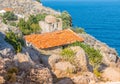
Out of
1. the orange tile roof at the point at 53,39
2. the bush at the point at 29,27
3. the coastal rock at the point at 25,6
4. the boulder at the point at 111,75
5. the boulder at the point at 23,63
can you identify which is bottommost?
the coastal rock at the point at 25,6

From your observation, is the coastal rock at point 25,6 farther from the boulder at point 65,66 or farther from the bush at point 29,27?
the boulder at point 65,66

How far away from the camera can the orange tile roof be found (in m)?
53.0

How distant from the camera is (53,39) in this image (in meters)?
55.7

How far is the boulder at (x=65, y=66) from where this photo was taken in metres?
32.6

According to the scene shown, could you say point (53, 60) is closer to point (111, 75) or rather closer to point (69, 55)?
point (69, 55)

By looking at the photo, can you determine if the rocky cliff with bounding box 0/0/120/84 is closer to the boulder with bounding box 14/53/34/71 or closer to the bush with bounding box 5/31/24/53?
the boulder with bounding box 14/53/34/71

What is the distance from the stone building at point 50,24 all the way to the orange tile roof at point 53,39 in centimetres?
2170

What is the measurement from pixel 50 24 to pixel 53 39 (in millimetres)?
30944

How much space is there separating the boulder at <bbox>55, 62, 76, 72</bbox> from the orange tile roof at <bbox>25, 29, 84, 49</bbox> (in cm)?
1890

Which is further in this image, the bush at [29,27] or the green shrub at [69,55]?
the bush at [29,27]

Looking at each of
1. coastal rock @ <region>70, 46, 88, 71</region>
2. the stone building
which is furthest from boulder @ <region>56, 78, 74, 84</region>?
the stone building

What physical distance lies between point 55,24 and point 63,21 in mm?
6248

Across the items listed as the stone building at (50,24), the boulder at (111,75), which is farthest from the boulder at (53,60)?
the stone building at (50,24)

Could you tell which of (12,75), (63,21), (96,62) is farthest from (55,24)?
(12,75)
